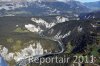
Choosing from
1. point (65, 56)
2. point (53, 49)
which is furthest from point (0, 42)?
point (65, 56)

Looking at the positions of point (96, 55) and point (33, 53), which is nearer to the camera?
point (96, 55)

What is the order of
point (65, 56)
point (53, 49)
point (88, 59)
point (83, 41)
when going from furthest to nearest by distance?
point (53, 49)
point (83, 41)
point (65, 56)
point (88, 59)

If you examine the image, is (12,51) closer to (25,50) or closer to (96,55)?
(25,50)

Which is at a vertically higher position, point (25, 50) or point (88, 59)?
point (88, 59)

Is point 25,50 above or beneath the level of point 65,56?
beneath

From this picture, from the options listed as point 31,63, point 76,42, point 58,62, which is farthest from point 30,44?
point 58,62

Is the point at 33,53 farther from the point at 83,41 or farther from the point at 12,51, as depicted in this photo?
the point at 83,41

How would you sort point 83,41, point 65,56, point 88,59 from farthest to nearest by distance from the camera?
point 83,41
point 65,56
point 88,59

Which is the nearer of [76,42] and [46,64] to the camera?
[46,64]

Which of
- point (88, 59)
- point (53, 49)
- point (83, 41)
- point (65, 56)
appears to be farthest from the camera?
point (53, 49)
